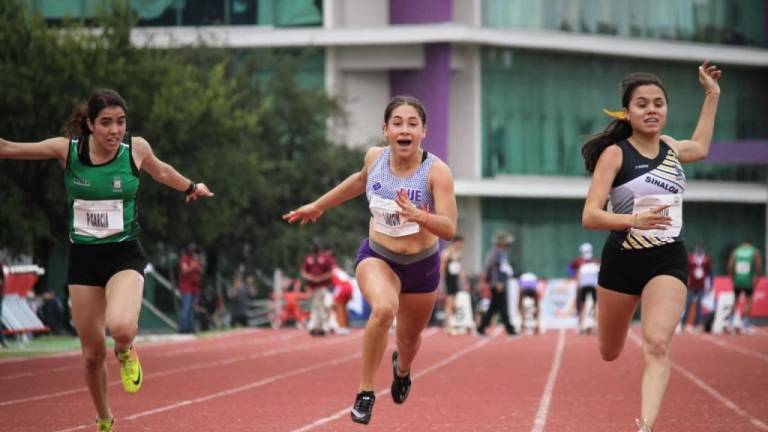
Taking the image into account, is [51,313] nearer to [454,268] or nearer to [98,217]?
[454,268]

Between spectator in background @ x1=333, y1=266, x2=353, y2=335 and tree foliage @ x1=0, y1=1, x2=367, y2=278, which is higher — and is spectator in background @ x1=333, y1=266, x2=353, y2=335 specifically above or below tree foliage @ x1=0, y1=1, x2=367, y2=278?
below

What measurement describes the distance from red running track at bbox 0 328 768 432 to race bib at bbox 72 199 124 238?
2.37 m

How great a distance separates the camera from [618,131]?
10.9 m

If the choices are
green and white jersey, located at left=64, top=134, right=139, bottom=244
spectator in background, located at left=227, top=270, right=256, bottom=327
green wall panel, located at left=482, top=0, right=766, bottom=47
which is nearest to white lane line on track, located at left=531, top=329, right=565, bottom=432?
green and white jersey, located at left=64, top=134, right=139, bottom=244

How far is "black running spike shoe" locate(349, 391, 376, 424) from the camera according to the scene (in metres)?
11.0

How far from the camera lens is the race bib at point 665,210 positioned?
1048 centimetres

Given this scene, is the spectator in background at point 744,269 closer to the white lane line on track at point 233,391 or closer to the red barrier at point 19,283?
the white lane line on track at point 233,391

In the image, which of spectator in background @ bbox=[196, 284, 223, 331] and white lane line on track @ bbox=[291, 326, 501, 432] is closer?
white lane line on track @ bbox=[291, 326, 501, 432]

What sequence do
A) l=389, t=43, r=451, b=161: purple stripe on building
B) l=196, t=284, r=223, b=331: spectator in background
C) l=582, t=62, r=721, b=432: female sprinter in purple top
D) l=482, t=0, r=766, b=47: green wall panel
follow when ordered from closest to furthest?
l=582, t=62, r=721, b=432: female sprinter in purple top < l=196, t=284, r=223, b=331: spectator in background < l=389, t=43, r=451, b=161: purple stripe on building < l=482, t=0, r=766, b=47: green wall panel

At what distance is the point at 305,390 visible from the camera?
18000 millimetres

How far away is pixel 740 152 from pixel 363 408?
51.7 meters

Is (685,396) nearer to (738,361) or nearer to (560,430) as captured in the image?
(560,430)

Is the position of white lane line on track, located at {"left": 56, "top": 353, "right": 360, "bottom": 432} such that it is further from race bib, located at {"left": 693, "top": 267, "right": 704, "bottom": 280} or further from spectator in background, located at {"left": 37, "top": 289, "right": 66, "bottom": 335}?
race bib, located at {"left": 693, "top": 267, "right": 704, "bottom": 280}

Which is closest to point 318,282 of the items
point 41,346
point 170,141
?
point 170,141
